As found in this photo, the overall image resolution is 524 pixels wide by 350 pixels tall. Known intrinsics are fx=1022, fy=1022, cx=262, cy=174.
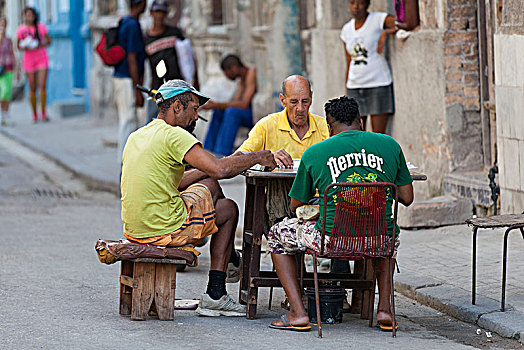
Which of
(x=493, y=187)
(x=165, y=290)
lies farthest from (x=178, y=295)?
(x=493, y=187)

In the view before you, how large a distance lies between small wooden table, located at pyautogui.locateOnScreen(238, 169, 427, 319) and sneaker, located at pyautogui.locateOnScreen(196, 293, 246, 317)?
0.41ft

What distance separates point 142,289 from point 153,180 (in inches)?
26.0

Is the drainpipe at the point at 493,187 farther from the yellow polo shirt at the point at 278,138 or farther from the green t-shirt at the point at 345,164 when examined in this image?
the green t-shirt at the point at 345,164

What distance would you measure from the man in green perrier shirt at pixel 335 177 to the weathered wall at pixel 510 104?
8.93 feet

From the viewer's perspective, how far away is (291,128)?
6.82 metres

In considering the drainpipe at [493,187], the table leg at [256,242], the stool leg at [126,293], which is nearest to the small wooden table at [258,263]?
the table leg at [256,242]

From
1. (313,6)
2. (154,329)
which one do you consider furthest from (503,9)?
→ (313,6)

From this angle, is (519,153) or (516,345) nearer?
(516,345)

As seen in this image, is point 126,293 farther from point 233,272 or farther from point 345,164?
point 345,164

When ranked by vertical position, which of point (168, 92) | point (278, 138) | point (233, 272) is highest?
point (168, 92)

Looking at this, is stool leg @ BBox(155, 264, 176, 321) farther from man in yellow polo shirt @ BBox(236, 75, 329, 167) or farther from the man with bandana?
man in yellow polo shirt @ BBox(236, 75, 329, 167)

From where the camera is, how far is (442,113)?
9.55 meters

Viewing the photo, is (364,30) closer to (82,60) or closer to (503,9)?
(503,9)

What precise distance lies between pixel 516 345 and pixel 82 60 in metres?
19.3
